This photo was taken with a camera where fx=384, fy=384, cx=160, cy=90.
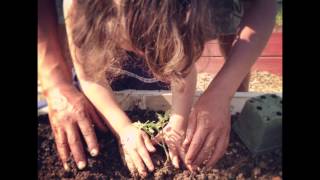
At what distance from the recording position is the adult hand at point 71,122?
92 cm

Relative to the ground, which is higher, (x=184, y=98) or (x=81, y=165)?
(x=184, y=98)

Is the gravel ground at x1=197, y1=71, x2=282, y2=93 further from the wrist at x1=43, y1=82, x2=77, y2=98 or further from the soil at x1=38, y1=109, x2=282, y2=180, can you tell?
the wrist at x1=43, y1=82, x2=77, y2=98

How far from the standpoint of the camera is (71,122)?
0.92 m

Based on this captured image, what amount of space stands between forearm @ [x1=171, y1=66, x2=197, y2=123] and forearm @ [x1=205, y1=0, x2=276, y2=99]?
0.15 feet

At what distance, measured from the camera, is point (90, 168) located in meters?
0.93

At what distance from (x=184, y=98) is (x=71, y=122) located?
0.28 meters

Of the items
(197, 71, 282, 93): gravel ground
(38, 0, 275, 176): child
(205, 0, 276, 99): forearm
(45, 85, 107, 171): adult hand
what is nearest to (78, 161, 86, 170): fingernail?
(45, 85, 107, 171): adult hand

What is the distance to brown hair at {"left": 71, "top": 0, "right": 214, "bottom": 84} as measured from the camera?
74 cm

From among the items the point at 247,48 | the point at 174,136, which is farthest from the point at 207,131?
the point at 247,48

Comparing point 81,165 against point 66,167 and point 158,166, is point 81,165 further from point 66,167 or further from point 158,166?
point 158,166

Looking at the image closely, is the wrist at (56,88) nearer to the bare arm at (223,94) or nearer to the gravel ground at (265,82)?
the bare arm at (223,94)
